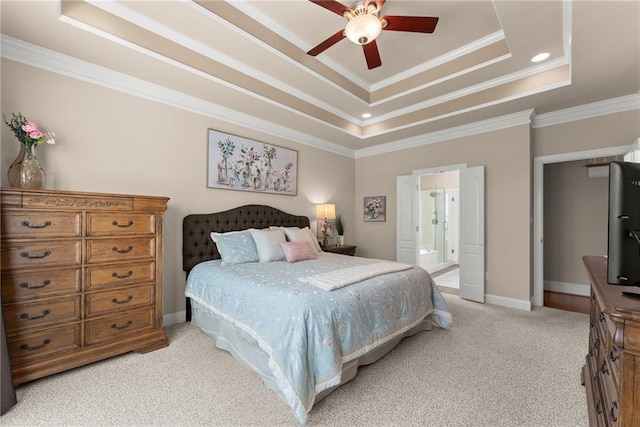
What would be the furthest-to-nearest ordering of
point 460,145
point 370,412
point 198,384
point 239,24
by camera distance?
point 460,145 → point 239,24 → point 198,384 → point 370,412

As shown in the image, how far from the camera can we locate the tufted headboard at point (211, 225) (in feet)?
11.2

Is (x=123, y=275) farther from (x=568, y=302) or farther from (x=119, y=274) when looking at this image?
(x=568, y=302)

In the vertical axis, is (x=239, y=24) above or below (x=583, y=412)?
above

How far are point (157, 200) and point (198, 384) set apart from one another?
1653 mm

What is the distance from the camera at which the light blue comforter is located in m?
1.80

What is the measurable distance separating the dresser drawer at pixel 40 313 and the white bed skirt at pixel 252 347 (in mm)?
1051

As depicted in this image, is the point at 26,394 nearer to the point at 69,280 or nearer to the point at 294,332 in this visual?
the point at 69,280

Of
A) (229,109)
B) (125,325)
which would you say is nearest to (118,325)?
(125,325)

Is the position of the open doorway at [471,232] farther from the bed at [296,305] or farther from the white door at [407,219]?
the bed at [296,305]

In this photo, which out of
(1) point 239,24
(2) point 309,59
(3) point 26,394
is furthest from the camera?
(2) point 309,59

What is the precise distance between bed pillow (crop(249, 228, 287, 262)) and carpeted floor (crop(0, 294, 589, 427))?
1.07m

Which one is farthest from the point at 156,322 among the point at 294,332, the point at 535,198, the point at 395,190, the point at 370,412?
the point at 535,198

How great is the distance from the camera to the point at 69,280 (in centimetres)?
224

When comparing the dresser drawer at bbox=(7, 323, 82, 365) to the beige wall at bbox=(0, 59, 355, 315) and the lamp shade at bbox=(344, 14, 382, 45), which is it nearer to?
the beige wall at bbox=(0, 59, 355, 315)
